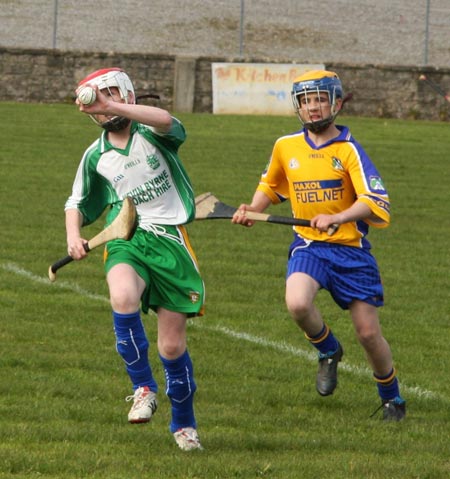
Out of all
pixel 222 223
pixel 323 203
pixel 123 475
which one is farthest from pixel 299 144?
pixel 222 223

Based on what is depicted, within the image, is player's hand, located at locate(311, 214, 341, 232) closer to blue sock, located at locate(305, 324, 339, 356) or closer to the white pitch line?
blue sock, located at locate(305, 324, 339, 356)

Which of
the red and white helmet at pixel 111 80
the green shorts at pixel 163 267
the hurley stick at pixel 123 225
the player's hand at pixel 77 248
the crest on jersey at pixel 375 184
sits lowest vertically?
the green shorts at pixel 163 267

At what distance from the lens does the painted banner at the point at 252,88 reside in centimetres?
2977

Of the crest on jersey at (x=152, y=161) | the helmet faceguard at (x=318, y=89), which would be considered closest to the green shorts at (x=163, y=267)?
the crest on jersey at (x=152, y=161)

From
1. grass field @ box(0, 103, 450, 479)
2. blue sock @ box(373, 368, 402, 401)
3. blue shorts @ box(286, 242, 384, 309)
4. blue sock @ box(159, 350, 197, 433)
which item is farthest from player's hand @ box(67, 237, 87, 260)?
blue sock @ box(373, 368, 402, 401)

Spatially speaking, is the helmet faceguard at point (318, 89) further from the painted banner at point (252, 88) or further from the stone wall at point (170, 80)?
the painted banner at point (252, 88)

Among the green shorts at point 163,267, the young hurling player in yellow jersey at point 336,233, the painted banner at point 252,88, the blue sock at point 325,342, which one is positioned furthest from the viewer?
the painted banner at point 252,88

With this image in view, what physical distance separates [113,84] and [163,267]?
0.89 meters

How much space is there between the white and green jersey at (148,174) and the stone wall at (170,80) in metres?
23.1

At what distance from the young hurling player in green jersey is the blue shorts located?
938mm

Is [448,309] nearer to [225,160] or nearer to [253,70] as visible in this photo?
[225,160]

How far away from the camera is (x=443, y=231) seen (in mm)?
15602

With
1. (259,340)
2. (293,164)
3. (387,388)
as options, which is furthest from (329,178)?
(259,340)

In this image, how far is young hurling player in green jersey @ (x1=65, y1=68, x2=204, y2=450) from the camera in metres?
6.20
